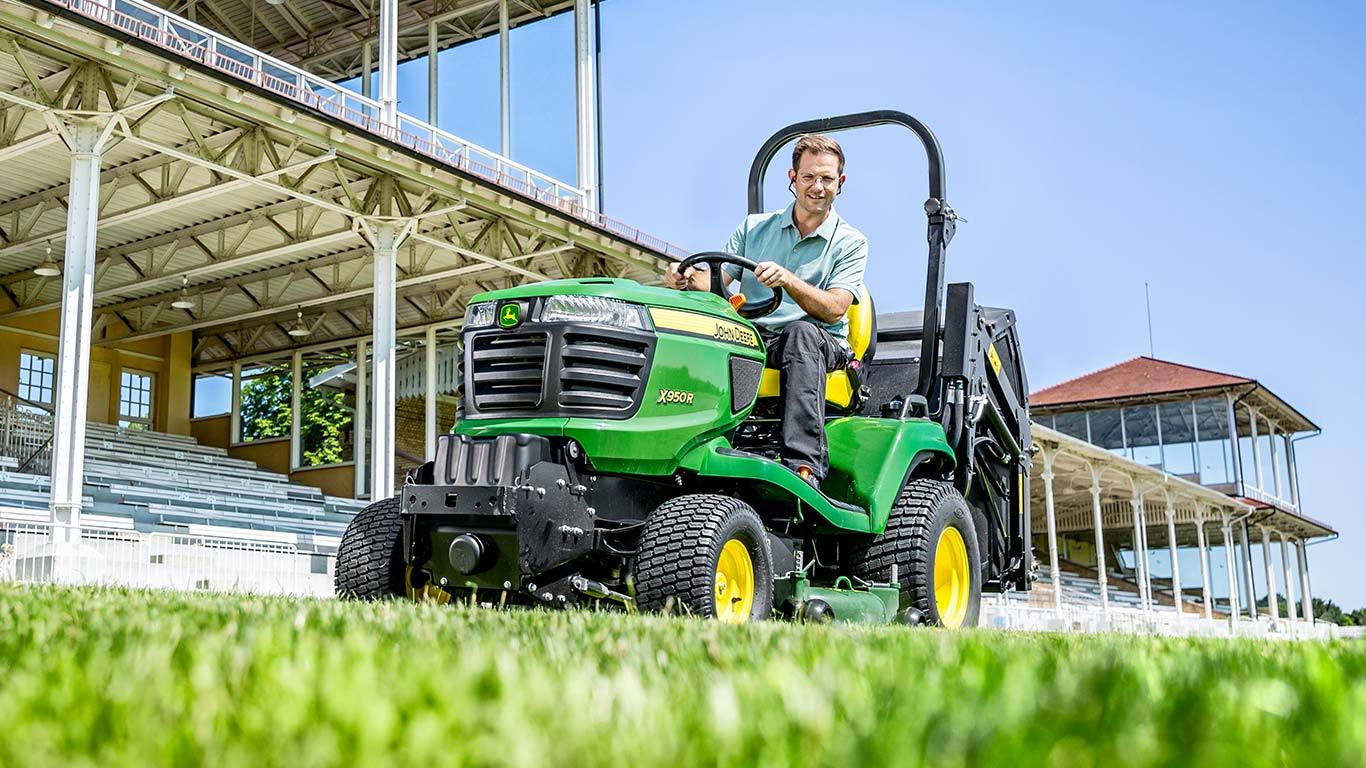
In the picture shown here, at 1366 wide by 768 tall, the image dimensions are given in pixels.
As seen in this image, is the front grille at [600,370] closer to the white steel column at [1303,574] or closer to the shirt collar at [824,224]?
the shirt collar at [824,224]

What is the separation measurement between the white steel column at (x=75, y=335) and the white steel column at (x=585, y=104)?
1030 cm

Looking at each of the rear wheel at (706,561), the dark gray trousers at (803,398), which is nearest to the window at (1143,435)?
the dark gray trousers at (803,398)

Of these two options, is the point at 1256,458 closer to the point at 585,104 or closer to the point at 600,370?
the point at 585,104

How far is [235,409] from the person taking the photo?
31.3 meters

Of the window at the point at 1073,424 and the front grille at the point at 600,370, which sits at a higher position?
the window at the point at 1073,424

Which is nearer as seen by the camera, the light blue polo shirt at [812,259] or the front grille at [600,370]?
the front grille at [600,370]

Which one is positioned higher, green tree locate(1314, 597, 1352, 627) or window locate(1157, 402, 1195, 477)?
window locate(1157, 402, 1195, 477)

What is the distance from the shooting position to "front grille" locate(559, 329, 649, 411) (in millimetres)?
4703

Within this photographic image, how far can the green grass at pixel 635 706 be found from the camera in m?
1.12

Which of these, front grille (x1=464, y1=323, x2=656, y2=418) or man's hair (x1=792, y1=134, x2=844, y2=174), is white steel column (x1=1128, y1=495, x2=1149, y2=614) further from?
front grille (x1=464, y1=323, x2=656, y2=418)

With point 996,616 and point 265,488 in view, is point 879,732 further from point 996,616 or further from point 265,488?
point 265,488

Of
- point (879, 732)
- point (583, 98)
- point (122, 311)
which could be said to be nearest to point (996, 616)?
point (583, 98)

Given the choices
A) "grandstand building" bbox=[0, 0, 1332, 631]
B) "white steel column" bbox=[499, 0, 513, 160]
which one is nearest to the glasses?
"grandstand building" bbox=[0, 0, 1332, 631]

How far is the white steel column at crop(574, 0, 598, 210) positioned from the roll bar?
55.4 feet
